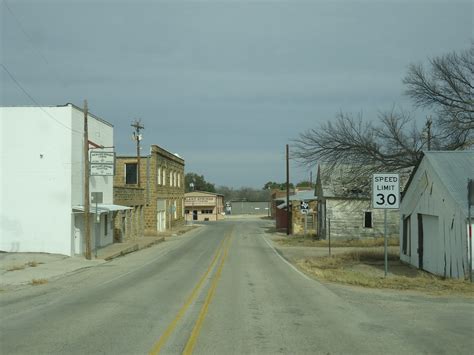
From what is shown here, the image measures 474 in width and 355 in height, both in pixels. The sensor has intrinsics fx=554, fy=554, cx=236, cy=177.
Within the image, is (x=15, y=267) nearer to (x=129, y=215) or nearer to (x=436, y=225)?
(x=436, y=225)

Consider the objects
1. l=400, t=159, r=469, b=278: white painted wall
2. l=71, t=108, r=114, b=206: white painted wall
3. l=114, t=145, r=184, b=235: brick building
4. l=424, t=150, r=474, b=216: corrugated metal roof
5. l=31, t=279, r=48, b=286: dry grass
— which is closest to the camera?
l=400, t=159, r=469, b=278: white painted wall

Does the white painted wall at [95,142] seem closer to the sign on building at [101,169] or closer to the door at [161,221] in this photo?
the sign on building at [101,169]

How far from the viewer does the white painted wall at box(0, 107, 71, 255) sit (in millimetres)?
26281

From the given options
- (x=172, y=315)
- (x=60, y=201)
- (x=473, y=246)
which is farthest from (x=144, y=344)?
(x=60, y=201)

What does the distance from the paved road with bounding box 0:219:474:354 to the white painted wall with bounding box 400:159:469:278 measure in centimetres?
386

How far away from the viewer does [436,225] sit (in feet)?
61.9

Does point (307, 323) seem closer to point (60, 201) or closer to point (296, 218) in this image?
point (60, 201)

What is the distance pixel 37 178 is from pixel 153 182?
27942 millimetres

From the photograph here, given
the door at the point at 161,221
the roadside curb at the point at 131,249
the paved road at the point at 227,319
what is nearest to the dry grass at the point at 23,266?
the paved road at the point at 227,319

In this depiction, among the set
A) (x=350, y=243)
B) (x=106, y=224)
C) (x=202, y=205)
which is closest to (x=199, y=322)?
(x=106, y=224)

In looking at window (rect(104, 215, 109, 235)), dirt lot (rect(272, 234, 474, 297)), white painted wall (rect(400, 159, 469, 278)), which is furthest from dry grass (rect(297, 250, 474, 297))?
window (rect(104, 215, 109, 235))

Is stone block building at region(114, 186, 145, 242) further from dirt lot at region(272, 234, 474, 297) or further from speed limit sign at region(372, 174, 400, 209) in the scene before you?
speed limit sign at region(372, 174, 400, 209)

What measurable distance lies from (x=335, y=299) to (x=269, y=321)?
3447 millimetres

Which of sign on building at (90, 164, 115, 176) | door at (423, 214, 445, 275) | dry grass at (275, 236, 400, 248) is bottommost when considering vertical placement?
dry grass at (275, 236, 400, 248)
